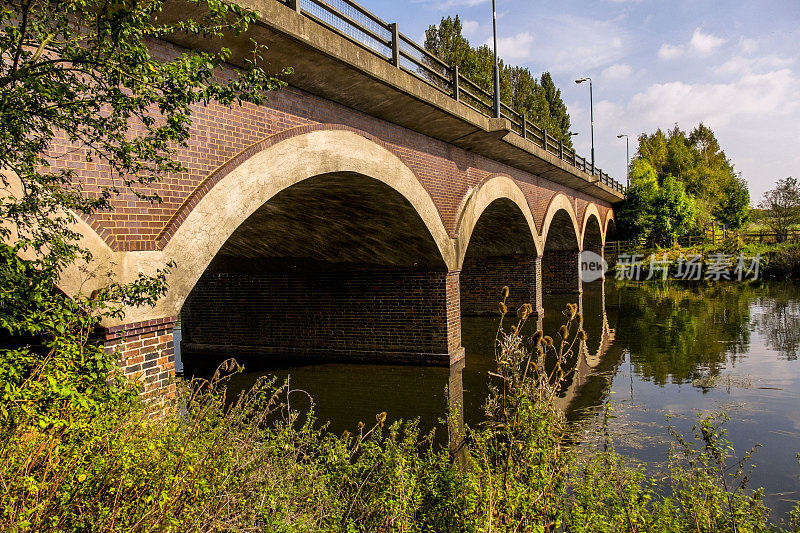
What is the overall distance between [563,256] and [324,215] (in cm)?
1565

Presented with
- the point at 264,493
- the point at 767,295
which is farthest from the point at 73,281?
the point at 767,295

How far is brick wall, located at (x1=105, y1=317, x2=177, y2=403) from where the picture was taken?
4.32 m

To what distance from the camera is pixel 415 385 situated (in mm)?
8688

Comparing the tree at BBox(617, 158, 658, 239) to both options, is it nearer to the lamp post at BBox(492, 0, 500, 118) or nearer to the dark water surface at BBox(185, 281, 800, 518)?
the dark water surface at BBox(185, 281, 800, 518)

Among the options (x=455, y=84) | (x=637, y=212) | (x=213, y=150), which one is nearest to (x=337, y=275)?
(x=455, y=84)

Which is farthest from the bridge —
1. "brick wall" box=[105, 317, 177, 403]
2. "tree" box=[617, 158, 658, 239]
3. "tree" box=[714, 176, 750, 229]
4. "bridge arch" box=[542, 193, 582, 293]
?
"tree" box=[714, 176, 750, 229]

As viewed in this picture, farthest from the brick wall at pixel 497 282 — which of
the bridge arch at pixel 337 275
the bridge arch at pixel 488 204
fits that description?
the bridge arch at pixel 337 275

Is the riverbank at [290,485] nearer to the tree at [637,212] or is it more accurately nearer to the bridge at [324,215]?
the bridge at [324,215]

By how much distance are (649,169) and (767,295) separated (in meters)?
31.7

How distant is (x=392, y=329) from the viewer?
1036 cm

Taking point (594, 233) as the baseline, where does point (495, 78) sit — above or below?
above

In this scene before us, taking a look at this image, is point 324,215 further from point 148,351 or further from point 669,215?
point 669,215

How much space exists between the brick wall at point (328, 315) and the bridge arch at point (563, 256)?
13.0m

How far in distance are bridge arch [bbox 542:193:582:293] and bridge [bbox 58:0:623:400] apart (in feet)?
19.9
